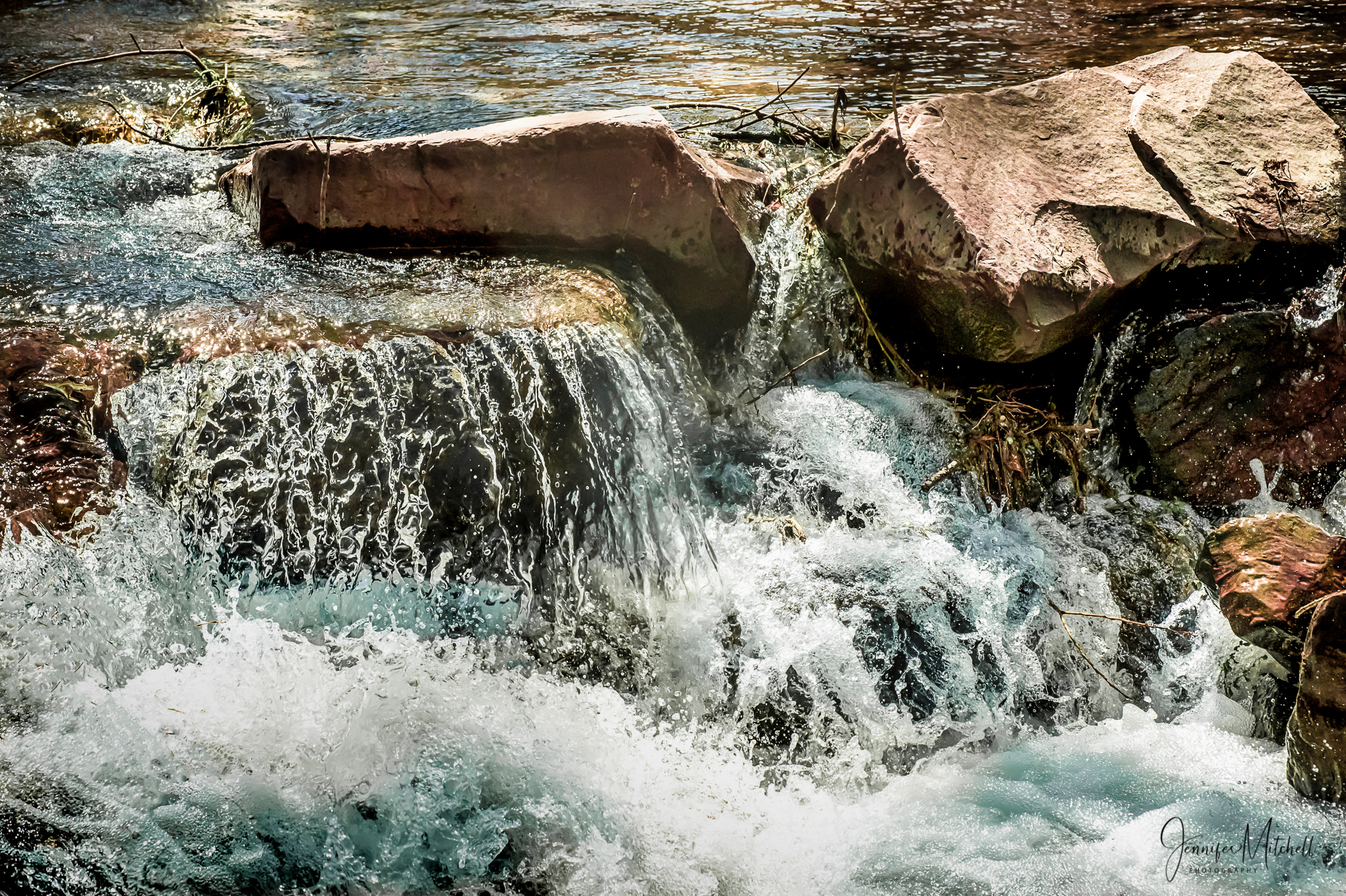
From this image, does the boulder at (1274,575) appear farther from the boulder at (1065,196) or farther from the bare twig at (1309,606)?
the boulder at (1065,196)

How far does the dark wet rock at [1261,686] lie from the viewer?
2523mm

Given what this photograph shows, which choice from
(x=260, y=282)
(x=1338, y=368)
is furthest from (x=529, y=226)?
(x=1338, y=368)

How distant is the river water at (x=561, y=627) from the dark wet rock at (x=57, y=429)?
0.18 ft

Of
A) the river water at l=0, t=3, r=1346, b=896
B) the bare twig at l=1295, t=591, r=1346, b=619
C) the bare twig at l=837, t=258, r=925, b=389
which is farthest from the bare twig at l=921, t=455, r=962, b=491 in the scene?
the bare twig at l=1295, t=591, r=1346, b=619

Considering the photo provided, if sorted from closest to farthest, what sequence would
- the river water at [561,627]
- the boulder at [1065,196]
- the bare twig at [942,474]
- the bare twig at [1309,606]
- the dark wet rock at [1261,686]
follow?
the river water at [561,627] → the bare twig at [1309,606] → the dark wet rock at [1261,686] → the boulder at [1065,196] → the bare twig at [942,474]

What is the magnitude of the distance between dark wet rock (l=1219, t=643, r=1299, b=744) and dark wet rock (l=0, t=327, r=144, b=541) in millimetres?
3171

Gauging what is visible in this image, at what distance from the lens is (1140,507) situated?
3115 mm

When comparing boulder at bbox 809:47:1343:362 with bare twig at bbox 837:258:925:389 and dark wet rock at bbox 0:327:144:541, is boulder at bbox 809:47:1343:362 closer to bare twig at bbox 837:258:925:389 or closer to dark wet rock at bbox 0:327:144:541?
bare twig at bbox 837:258:925:389

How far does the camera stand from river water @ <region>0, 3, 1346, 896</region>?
219 cm

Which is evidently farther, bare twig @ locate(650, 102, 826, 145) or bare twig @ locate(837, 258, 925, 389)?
bare twig @ locate(650, 102, 826, 145)

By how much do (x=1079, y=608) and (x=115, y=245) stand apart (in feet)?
11.6

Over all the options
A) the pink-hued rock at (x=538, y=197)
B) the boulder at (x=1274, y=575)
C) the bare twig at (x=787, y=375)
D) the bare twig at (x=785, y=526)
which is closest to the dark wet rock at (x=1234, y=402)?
→ the boulder at (x=1274, y=575)

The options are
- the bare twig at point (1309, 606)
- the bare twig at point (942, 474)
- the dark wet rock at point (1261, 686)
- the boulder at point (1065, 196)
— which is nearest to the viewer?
the bare twig at point (1309, 606)

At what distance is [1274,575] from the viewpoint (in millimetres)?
2523
